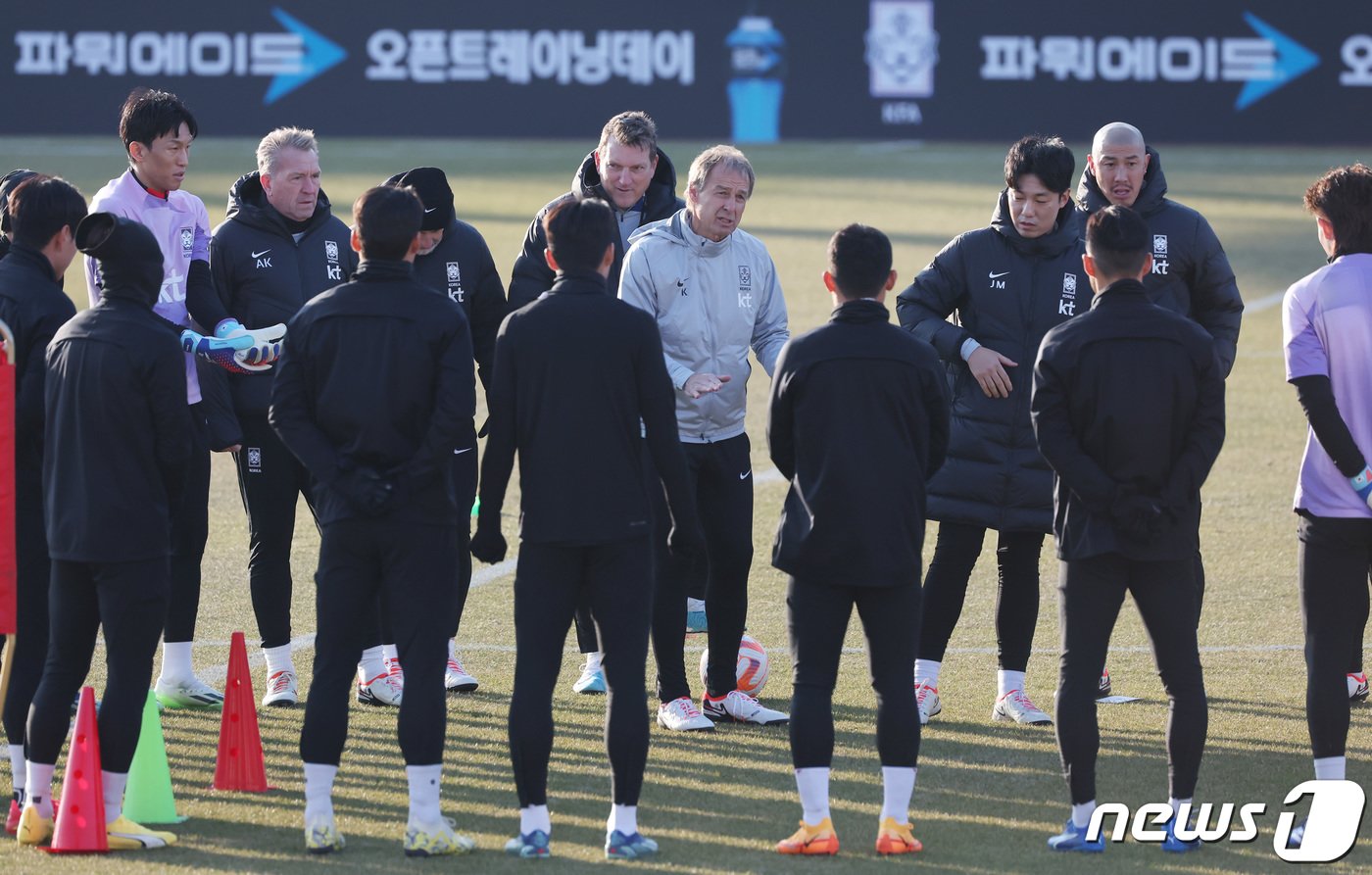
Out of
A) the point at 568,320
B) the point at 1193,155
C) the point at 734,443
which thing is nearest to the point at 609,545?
the point at 568,320

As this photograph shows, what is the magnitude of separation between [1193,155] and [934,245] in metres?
9.94

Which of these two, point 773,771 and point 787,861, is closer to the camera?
point 787,861

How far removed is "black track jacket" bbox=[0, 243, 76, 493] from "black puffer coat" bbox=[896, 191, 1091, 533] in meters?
2.98

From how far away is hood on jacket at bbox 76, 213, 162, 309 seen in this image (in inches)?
196

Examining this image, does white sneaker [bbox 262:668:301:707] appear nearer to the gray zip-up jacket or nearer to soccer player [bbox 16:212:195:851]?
soccer player [bbox 16:212:195:851]

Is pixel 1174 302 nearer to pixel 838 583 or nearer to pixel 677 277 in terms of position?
pixel 677 277

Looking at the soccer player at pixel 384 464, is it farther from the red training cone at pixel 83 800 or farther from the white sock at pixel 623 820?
the red training cone at pixel 83 800

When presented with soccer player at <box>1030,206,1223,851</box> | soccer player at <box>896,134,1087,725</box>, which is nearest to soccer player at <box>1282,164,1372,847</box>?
soccer player at <box>1030,206,1223,851</box>

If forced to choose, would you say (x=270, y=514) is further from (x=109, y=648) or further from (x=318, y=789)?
(x=318, y=789)

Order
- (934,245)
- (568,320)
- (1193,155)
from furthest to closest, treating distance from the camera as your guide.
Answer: (1193,155)
(934,245)
(568,320)

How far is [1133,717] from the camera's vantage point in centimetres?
644

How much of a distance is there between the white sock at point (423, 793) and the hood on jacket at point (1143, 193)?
3.30 meters

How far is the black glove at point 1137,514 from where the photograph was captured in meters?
4.88

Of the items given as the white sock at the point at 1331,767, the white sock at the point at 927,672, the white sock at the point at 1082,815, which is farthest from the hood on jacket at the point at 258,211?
the white sock at the point at 1331,767
